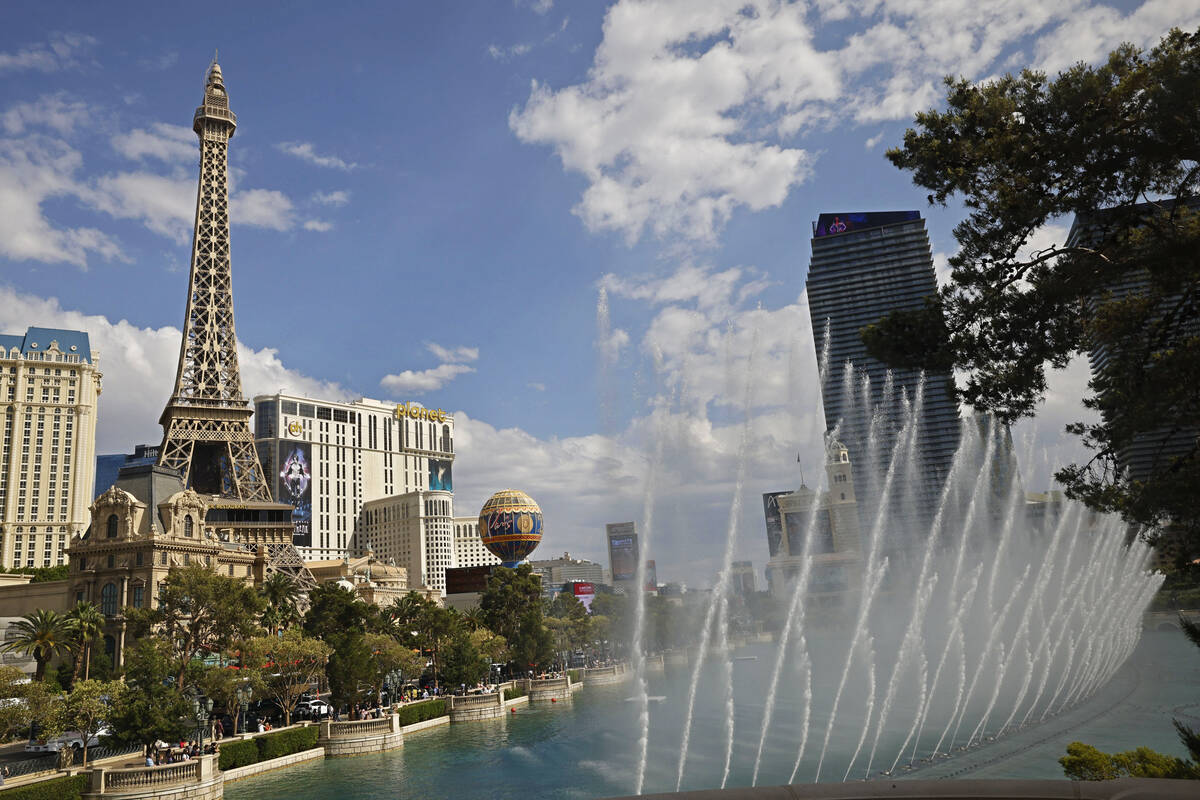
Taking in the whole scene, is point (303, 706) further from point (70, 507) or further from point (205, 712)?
point (70, 507)

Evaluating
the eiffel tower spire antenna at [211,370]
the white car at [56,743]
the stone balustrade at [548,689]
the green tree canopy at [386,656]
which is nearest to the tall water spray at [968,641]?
the stone balustrade at [548,689]

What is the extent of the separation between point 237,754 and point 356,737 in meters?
7.41

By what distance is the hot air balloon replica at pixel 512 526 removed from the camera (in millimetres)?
104562

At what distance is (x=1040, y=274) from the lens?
13.5 metres

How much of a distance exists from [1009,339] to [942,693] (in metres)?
36.0

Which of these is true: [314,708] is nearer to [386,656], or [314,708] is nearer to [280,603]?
[386,656]

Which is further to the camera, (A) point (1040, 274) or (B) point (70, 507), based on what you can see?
(B) point (70, 507)

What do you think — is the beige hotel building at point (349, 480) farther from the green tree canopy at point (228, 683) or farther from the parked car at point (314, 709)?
the green tree canopy at point (228, 683)

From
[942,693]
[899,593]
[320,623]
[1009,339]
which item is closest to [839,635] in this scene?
[899,593]

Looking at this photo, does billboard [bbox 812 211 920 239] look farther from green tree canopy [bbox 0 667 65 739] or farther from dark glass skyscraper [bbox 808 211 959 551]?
green tree canopy [bbox 0 667 65 739]

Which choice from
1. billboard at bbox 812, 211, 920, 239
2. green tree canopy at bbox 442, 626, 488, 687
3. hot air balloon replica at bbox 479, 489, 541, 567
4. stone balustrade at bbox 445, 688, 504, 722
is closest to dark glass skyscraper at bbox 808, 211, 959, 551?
billboard at bbox 812, 211, 920, 239

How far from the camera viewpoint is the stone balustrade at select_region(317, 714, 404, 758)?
130ft

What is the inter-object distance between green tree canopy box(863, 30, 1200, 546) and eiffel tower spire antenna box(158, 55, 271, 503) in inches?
3019

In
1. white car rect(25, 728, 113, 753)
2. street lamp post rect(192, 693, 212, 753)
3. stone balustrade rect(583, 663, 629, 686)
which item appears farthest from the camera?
stone balustrade rect(583, 663, 629, 686)
